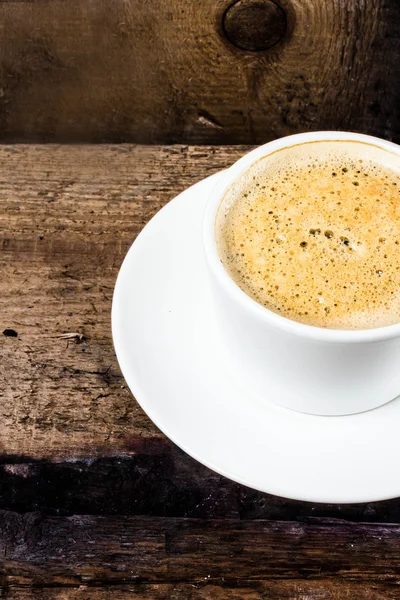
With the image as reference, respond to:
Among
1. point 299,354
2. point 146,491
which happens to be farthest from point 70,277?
point 299,354

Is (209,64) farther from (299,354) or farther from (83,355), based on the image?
A: (299,354)

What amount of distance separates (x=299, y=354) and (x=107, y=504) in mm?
371

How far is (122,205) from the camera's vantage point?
1.31m

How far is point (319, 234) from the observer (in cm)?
97

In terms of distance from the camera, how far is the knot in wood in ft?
4.85

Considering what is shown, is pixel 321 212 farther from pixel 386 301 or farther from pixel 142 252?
pixel 142 252

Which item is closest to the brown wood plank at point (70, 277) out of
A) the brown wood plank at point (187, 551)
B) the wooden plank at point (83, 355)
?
the wooden plank at point (83, 355)

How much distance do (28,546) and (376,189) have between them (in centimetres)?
70

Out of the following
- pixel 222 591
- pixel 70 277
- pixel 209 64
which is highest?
pixel 209 64

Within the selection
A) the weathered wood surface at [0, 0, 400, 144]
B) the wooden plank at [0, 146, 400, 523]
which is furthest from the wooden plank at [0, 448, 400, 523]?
the weathered wood surface at [0, 0, 400, 144]

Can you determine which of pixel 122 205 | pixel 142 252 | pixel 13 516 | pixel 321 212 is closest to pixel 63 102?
pixel 122 205

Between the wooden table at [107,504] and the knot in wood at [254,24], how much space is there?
55 centimetres

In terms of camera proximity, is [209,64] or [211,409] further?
[209,64]

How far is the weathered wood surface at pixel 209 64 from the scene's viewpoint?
150 cm
